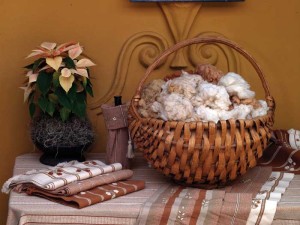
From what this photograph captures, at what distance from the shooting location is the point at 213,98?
1.69 metres

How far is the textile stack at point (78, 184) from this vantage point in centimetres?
167

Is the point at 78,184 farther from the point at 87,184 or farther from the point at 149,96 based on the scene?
the point at 149,96

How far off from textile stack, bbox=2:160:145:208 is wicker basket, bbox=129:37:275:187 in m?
0.12

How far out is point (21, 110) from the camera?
7.24ft

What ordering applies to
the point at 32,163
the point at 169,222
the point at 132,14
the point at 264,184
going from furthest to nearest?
the point at 132,14, the point at 32,163, the point at 264,184, the point at 169,222

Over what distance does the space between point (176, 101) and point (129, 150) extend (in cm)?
28

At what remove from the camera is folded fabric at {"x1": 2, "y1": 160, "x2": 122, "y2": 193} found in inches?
67.2

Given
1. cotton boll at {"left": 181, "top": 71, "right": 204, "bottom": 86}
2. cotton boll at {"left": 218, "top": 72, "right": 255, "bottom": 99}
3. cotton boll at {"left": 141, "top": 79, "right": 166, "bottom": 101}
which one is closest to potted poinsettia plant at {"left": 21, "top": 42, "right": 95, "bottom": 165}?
cotton boll at {"left": 141, "top": 79, "right": 166, "bottom": 101}

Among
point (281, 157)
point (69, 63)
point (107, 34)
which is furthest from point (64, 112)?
point (281, 157)

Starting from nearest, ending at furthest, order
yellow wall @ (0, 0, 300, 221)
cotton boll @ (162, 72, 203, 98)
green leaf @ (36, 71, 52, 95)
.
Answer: cotton boll @ (162, 72, 203, 98) < green leaf @ (36, 71, 52, 95) < yellow wall @ (0, 0, 300, 221)

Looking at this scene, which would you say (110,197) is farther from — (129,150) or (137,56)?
(137,56)

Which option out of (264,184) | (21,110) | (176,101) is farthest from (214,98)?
(21,110)

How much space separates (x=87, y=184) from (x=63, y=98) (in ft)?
1.09

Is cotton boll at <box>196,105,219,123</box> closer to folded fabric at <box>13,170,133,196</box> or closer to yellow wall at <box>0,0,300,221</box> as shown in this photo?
folded fabric at <box>13,170,133,196</box>
